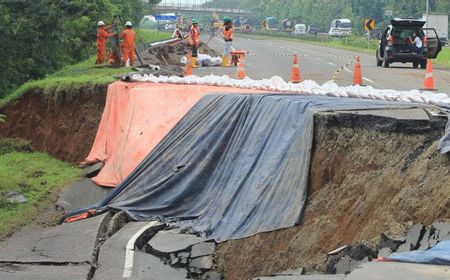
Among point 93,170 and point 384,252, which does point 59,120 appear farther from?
point 384,252

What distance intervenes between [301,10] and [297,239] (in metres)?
109

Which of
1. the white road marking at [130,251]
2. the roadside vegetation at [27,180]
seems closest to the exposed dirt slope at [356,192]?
the white road marking at [130,251]

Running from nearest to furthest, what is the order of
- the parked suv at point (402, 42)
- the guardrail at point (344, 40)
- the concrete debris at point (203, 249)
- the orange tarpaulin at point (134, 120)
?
the concrete debris at point (203, 249) → the orange tarpaulin at point (134, 120) → the parked suv at point (402, 42) → the guardrail at point (344, 40)

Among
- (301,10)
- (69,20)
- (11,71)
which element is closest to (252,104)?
(11,71)

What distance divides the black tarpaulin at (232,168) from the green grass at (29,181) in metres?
1.53

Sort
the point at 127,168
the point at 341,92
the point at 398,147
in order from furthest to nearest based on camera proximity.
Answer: the point at 127,168
the point at 341,92
the point at 398,147

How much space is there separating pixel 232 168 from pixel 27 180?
19.1 ft

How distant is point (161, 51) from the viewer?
3431cm

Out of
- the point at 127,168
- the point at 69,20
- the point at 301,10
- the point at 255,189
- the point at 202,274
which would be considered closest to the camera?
the point at 202,274

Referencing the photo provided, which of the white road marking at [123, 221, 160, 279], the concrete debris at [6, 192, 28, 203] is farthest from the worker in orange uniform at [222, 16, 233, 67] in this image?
the white road marking at [123, 221, 160, 279]

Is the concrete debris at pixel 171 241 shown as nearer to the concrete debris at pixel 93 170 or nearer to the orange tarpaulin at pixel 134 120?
the orange tarpaulin at pixel 134 120

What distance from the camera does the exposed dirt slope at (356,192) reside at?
8.74 metres

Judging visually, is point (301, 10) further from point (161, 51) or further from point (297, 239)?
point (297, 239)

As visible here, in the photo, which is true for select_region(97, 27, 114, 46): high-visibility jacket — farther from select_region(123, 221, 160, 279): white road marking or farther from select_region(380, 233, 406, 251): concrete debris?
select_region(380, 233, 406, 251): concrete debris
